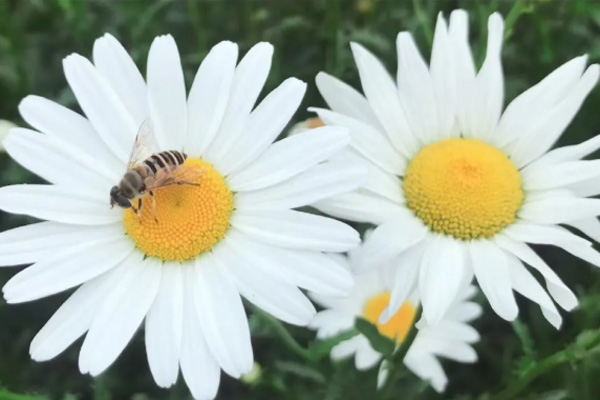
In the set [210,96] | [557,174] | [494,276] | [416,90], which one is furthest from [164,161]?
[557,174]

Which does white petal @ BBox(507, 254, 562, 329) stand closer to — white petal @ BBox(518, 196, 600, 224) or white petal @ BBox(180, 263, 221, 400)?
white petal @ BBox(518, 196, 600, 224)

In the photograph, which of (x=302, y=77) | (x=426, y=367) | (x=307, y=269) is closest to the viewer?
(x=307, y=269)

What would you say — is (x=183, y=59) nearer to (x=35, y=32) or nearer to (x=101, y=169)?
(x=35, y=32)

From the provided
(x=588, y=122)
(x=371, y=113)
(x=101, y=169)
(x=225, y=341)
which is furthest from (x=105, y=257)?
(x=588, y=122)

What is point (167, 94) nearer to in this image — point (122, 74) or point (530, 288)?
point (122, 74)

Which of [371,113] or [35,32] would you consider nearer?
[371,113]

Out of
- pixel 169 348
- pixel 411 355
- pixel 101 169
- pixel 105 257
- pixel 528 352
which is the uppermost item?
pixel 101 169
